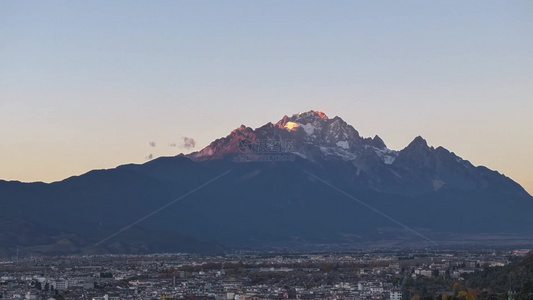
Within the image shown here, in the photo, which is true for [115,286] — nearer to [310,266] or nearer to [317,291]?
[317,291]

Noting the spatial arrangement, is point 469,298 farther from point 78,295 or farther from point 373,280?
point 373,280

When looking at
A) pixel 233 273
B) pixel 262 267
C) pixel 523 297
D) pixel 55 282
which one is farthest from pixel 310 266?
pixel 523 297

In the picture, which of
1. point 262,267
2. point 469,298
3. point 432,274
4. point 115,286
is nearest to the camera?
point 469,298

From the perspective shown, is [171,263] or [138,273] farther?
[171,263]

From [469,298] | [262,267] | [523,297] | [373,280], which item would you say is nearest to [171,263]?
[262,267]

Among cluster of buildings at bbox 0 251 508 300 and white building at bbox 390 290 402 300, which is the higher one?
cluster of buildings at bbox 0 251 508 300

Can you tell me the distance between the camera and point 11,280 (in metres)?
135

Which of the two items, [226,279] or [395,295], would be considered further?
[226,279]

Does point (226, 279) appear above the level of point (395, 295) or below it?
above

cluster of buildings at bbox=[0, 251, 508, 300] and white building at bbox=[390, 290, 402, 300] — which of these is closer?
white building at bbox=[390, 290, 402, 300]

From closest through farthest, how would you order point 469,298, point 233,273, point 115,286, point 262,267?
point 469,298 < point 115,286 < point 233,273 < point 262,267

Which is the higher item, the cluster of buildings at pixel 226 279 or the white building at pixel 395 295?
the cluster of buildings at pixel 226 279

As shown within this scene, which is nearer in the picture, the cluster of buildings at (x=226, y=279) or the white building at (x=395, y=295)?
the white building at (x=395, y=295)

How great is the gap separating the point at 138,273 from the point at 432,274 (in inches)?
1348
